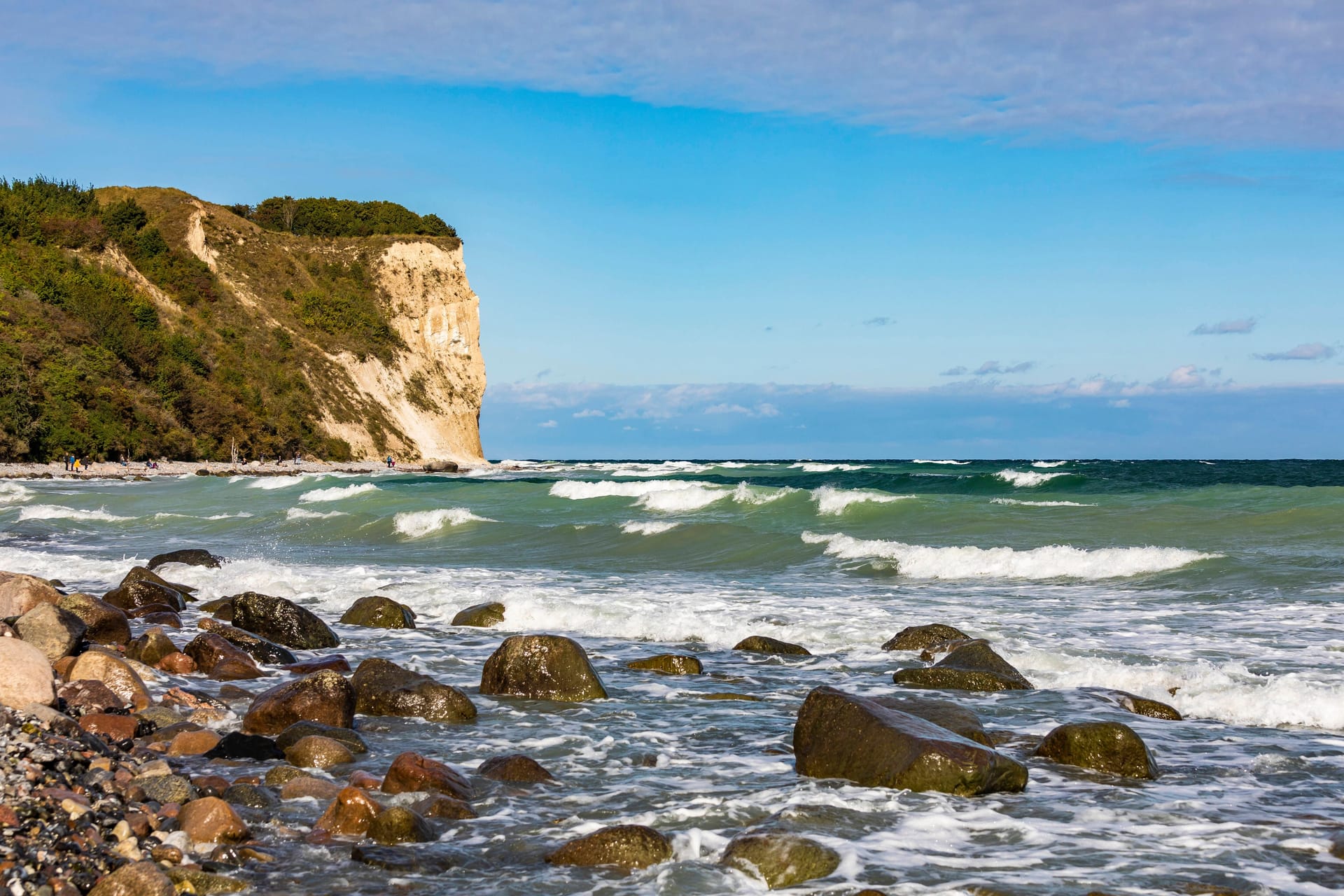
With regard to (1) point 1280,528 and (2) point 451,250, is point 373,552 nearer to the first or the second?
(1) point 1280,528

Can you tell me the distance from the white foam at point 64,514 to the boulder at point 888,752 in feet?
86.6

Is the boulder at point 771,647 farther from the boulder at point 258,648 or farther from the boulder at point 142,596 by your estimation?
the boulder at point 142,596

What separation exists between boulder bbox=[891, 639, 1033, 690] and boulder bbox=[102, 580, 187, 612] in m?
9.37

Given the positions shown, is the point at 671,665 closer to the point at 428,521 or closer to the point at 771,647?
the point at 771,647

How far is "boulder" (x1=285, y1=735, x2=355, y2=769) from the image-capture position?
6680mm

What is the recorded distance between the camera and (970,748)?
248 inches

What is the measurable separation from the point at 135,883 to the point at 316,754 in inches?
96.6

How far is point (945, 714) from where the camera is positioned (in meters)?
7.62

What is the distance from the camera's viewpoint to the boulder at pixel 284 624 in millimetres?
11125

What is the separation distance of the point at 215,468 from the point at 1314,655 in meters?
59.0

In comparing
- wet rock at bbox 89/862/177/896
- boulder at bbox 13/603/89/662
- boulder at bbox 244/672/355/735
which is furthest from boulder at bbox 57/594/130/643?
wet rock at bbox 89/862/177/896

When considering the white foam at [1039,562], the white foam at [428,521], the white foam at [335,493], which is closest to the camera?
the white foam at [1039,562]

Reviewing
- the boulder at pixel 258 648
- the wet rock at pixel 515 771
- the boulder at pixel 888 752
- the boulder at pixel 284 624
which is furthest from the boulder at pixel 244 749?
the boulder at pixel 284 624

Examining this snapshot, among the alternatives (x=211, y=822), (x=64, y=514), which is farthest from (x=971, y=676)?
(x=64, y=514)
